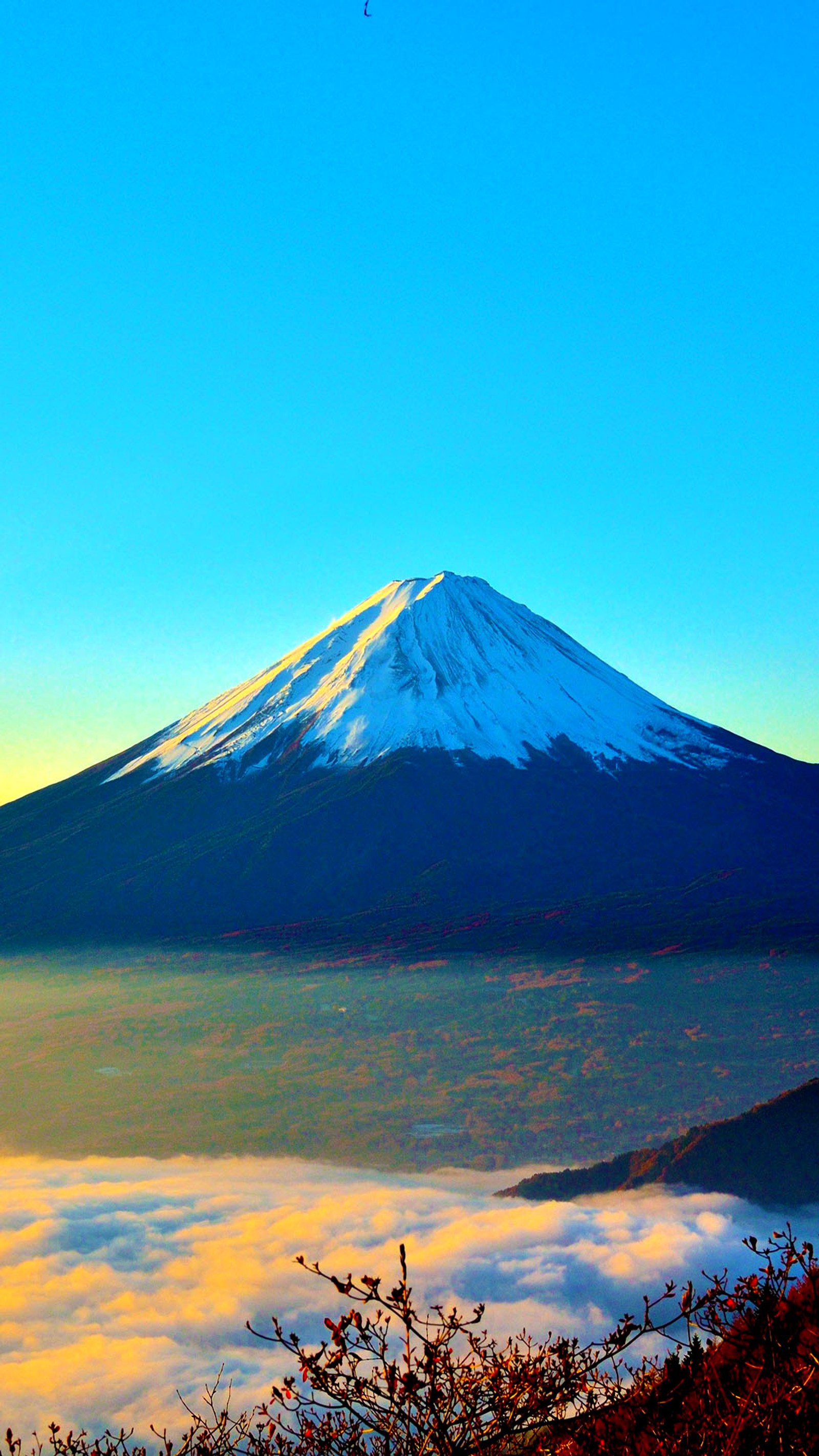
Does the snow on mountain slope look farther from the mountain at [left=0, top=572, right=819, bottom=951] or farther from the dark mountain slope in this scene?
the dark mountain slope

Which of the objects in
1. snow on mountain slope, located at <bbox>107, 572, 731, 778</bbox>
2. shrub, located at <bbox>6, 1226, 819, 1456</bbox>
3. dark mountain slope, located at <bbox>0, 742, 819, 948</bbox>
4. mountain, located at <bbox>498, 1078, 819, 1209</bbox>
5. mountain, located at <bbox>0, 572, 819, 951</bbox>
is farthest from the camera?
snow on mountain slope, located at <bbox>107, 572, 731, 778</bbox>

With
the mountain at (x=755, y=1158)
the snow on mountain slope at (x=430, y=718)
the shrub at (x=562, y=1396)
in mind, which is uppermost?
the snow on mountain slope at (x=430, y=718)

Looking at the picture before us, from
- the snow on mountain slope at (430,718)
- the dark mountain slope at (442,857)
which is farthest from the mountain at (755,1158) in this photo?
the snow on mountain slope at (430,718)

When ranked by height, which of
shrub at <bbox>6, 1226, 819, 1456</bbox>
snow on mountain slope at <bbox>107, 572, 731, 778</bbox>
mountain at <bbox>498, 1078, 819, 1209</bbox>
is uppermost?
snow on mountain slope at <bbox>107, 572, 731, 778</bbox>

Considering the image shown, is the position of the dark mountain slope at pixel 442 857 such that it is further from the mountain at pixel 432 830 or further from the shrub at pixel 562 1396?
the shrub at pixel 562 1396

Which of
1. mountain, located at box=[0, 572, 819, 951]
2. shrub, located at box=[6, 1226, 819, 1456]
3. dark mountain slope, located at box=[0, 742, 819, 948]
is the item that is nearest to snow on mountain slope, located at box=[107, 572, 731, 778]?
mountain, located at box=[0, 572, 819, 951]

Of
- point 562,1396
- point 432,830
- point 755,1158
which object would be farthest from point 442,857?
point 562,1396

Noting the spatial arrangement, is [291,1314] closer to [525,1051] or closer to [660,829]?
[525,1051]
